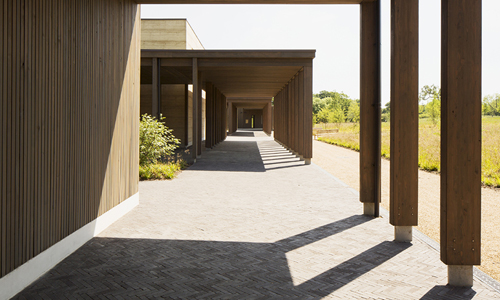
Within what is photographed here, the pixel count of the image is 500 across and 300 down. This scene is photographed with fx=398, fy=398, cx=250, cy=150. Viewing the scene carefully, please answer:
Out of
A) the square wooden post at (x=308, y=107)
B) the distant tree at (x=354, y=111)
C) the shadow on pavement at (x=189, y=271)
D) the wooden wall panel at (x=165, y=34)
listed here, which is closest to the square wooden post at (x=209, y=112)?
the wooden wall panel at (x=165, y=34)

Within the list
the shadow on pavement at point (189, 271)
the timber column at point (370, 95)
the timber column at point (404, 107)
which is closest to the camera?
the shadow on pavement at point (189, 271)

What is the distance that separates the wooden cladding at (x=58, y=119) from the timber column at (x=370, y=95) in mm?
3897

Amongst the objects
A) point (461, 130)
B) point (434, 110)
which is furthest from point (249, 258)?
point (434, 110)

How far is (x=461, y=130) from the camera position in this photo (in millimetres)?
3668

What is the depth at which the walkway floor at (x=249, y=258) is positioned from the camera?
3.66m

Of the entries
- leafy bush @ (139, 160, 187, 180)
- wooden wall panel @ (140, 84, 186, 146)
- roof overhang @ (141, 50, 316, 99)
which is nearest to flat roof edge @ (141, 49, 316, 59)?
roof overhang @ (141, 50, 316, 99)

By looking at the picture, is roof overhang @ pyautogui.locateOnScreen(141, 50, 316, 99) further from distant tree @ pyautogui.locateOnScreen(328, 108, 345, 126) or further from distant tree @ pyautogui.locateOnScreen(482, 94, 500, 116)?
distant tree @ pyautogui.locateOnScreen(482, 94, 500, 116)

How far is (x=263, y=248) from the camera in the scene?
495cm

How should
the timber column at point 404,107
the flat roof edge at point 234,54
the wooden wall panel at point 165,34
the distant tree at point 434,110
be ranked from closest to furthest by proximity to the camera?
the timber column at point 404,107 → the flat roof edge at point 234,54 → the wooden wall panel at point 165,34 → the distant tree at point 434,110

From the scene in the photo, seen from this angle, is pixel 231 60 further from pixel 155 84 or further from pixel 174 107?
pixel 174 107

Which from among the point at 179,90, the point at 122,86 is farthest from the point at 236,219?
the point at 179,90

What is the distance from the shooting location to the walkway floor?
366 cm

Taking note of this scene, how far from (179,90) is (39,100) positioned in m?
19.6

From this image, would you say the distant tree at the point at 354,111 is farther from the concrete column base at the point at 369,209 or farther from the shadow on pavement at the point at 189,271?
the shadow on pavement at the point at 189,271
